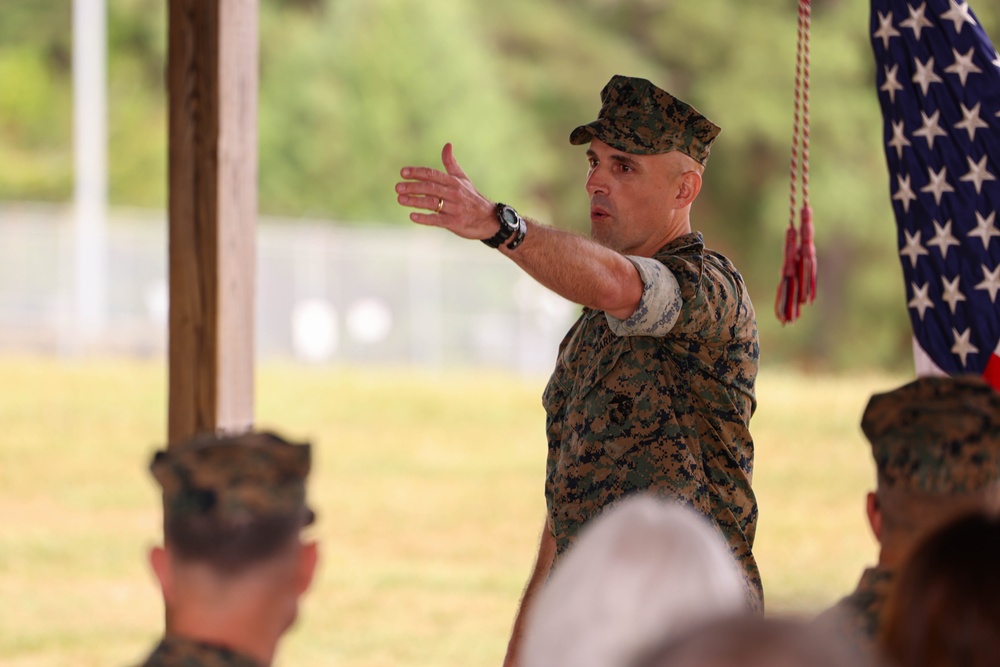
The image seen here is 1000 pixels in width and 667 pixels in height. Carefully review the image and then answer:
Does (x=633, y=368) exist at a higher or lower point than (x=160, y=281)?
lower

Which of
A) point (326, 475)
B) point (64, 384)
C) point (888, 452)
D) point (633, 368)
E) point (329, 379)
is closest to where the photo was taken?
point (888, 452)

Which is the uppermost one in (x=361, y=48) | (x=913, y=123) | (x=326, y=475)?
(x=361, y=48)

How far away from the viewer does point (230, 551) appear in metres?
1.78

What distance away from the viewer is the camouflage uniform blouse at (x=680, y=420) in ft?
9.61

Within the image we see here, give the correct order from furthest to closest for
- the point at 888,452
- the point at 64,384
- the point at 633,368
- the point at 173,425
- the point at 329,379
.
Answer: the point at 329,379, the point at 64,384, the point at 173,425, the point at 633,368, the point at 888,452

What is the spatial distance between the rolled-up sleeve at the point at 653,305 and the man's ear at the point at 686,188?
11.8 inches

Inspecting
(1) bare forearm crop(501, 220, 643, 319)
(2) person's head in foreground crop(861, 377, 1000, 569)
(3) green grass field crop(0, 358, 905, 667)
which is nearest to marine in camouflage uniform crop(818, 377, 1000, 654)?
(2) person's head in foreground crop(861, 377, 1000, 569)

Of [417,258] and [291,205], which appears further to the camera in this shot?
[291,205]

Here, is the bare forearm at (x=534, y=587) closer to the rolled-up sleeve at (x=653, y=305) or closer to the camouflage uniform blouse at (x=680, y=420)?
the camouflage uniform blouse at (x=680, y=420)

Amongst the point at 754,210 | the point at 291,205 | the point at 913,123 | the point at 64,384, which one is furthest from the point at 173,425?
the point at 754,210

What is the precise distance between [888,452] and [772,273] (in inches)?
916

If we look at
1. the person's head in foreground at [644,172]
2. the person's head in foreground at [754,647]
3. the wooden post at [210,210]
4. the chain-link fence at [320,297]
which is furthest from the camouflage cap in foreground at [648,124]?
the chain-link fence at [320,297]

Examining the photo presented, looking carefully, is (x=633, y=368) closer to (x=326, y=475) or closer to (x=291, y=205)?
(x=326, y=475)

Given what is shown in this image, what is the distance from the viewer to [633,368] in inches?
118
